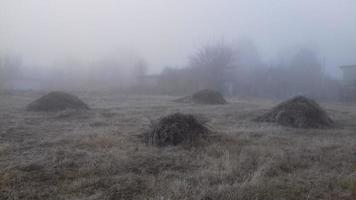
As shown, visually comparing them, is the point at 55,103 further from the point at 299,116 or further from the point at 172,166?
the point at 172,166

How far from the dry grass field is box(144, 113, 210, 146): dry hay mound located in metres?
0.28

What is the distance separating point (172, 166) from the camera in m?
6.09

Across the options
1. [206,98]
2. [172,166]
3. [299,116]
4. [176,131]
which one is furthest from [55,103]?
[172,166]

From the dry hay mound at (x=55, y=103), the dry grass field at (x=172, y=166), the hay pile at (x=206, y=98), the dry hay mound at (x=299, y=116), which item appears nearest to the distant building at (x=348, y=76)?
the hay pile at (x=206, y=98)

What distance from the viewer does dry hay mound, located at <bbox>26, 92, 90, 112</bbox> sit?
14.5 m

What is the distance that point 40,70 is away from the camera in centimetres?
5303

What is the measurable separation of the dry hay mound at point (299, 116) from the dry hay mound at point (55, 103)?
6.93 meters

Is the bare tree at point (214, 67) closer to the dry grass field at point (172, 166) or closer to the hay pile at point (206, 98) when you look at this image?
the hay pile at point (206, 98)

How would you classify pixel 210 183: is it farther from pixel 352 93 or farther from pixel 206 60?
pixel 206 60

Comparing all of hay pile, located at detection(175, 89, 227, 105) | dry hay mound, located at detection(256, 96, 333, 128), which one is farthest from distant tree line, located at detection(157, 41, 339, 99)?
dry hay mound, located at detection(256, 96, 333, 128)

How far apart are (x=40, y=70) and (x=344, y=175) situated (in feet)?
170

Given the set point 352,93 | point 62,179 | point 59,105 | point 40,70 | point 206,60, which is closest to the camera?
point 62,179

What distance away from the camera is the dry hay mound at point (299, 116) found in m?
11.1

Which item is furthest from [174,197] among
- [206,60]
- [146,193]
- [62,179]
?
[206,60]
